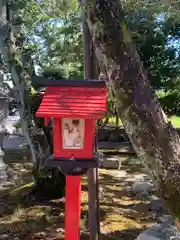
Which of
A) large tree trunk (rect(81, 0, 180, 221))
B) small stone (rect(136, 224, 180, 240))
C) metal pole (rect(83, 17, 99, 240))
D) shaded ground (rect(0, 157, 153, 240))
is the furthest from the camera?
shaded ground (rect(0, 157, 153, 240))

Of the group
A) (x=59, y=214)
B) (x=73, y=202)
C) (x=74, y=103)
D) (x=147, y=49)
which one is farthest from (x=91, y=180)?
(x=147, y=49)

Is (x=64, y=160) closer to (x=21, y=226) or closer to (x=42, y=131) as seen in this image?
(x=21, y=226)

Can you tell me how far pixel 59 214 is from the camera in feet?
16.3

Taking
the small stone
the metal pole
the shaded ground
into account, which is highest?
the metal pole

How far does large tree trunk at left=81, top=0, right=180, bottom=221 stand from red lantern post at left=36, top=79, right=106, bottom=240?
405 mm

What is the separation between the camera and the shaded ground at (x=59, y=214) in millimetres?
4324

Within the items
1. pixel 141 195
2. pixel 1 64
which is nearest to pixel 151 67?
pixel 1 64

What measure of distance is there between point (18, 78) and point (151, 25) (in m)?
5.07

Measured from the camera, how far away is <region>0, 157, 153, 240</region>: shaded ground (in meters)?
4.32

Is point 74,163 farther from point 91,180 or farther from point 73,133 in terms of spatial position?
point 91,180

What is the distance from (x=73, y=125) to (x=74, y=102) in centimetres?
20

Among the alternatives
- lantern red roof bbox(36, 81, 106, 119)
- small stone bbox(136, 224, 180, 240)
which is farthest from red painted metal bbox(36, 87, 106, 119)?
small stone bbox(136, 224, 180, 240)

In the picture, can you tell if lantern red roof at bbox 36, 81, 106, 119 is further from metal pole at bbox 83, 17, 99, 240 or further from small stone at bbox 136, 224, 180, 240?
small stone at bbox 136, 224, 180, 240

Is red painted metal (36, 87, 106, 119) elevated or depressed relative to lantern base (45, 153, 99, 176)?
elevated
